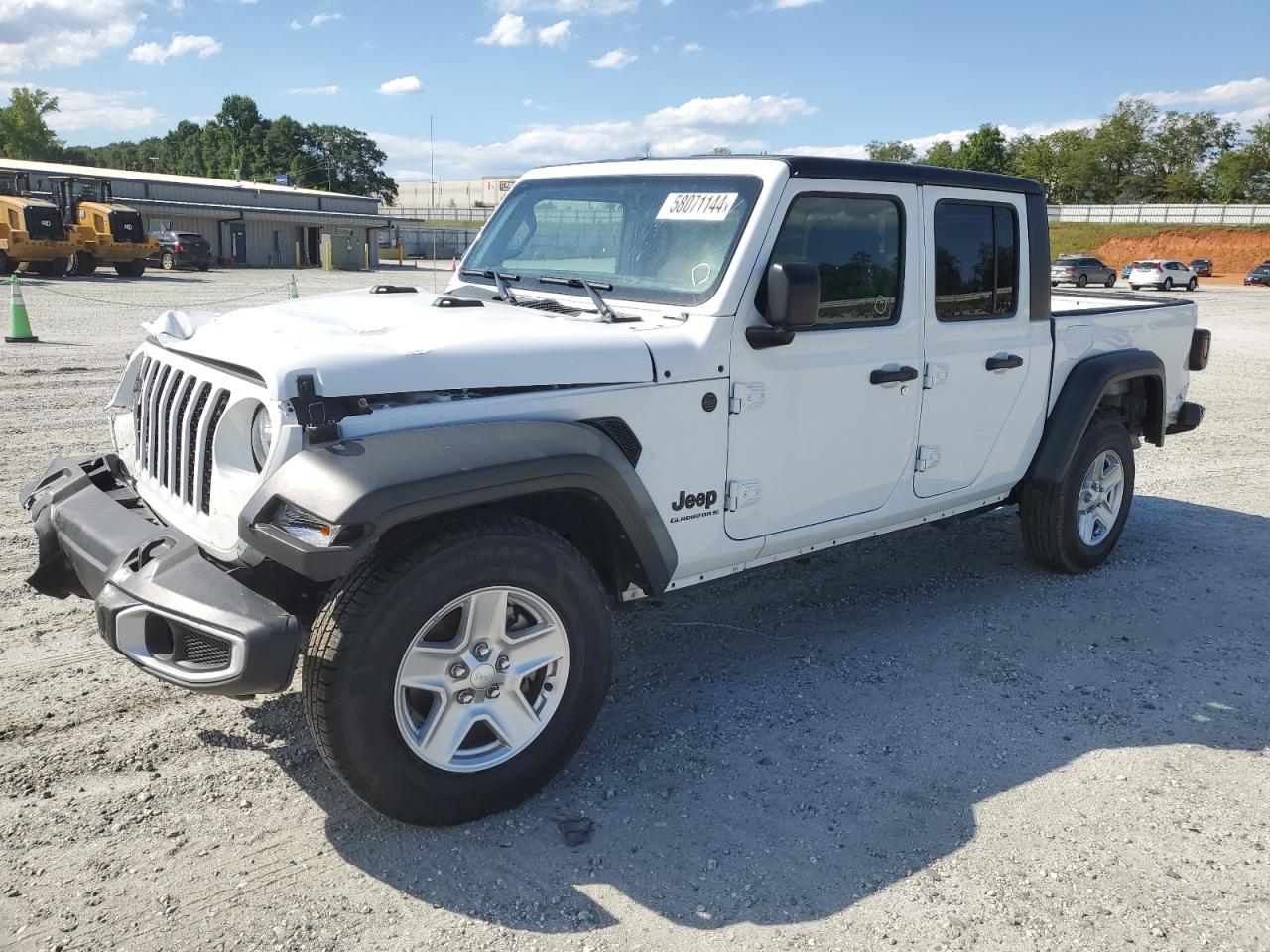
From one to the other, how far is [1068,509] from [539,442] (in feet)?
11.3

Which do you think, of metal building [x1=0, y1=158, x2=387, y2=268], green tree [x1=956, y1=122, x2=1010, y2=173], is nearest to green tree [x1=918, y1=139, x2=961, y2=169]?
green tree [x1=956, y1=122, x2=1010, y2=173]

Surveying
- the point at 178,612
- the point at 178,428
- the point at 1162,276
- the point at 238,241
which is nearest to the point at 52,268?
the point at 238,241

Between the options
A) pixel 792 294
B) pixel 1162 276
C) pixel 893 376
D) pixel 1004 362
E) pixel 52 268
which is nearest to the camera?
pixel 792 294

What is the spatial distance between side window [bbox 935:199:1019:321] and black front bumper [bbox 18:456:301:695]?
3061 mm

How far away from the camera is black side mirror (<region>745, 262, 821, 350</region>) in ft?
11.2

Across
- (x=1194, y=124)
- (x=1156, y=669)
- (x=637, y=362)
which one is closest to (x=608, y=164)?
(x=637, y=362)

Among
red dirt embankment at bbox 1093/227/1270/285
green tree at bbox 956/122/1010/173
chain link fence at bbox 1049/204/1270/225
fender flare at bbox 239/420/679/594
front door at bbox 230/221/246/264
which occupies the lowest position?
fender flare at bbox 239/420/679/594

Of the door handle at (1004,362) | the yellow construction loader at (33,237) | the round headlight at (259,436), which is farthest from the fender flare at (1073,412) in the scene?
the yellow construction loader at (33,237)

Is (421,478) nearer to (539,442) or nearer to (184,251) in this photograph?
(539,442)

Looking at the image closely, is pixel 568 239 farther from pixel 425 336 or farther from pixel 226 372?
pixel 226 372

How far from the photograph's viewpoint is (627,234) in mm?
3969

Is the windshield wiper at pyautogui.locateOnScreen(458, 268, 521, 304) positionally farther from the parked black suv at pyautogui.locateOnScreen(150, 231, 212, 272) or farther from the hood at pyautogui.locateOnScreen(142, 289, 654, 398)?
the parked black suv at pyautogui.locateOnScreen(150, 231, 212, 272)

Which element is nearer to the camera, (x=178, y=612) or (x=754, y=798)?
(x=178, y=612)

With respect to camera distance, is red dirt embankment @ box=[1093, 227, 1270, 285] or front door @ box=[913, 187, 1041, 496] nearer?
front door @ box=[913, 187, 1041, 496]
